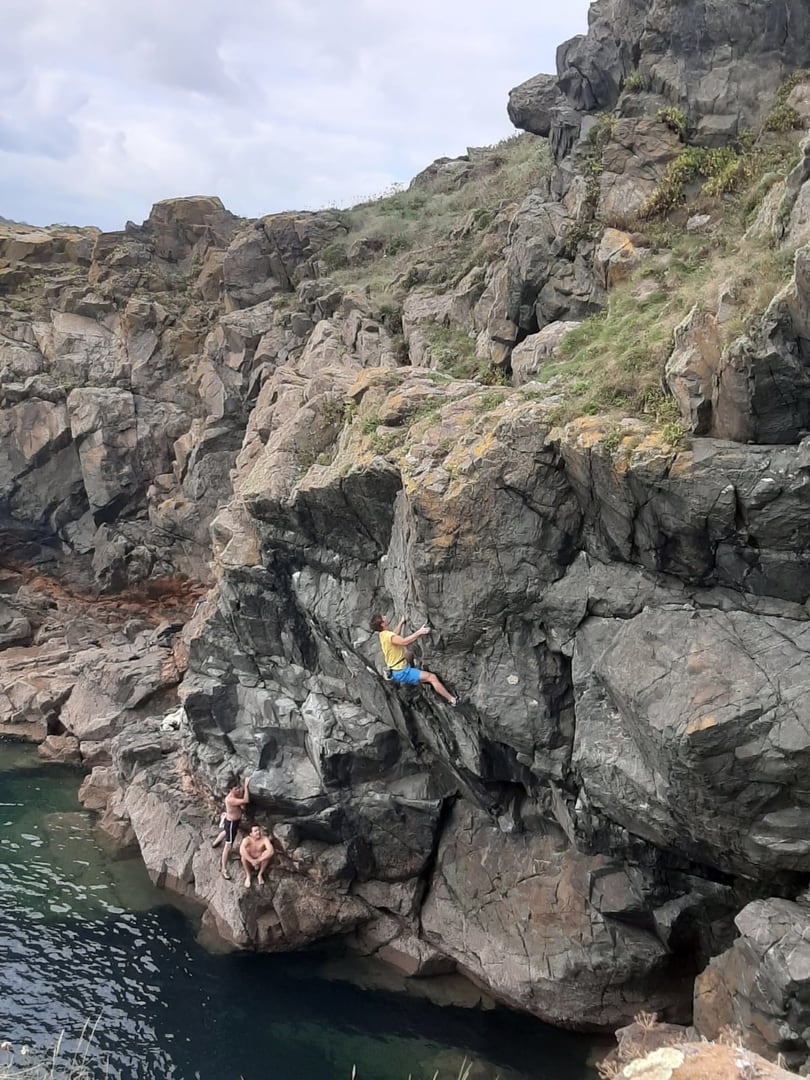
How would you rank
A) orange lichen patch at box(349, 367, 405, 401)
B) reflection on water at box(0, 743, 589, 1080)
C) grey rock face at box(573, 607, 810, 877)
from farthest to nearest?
orange lichen patch at box(349, 367, 405, 401) < reflection on water at box(0, 743, 589, 1080) < grey rock face at box(573, 607, 810, 877)

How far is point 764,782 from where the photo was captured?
1093cm

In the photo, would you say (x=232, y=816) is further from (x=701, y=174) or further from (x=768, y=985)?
(x=701, y=174)

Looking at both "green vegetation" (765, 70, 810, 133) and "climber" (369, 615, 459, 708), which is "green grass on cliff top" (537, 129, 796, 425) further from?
"climber" (369, 615, 459, 708)

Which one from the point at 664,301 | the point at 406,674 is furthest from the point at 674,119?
the point at 406,674

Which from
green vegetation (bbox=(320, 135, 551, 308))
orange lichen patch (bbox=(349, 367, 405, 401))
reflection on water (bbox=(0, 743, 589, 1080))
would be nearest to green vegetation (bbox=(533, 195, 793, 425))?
orange lichen patch (bbox=(349, 367, 405, 401))

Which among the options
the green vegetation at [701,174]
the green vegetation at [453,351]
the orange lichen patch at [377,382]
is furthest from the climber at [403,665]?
the green vegetation at [701,174]

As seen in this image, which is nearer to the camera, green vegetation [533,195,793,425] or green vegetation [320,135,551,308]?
green vegetation [533,195,793,425]

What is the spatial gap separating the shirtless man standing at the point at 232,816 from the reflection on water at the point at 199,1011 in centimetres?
206

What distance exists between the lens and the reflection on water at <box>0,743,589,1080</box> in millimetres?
14250

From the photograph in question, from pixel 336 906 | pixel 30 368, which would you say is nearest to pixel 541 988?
pixel 336 906

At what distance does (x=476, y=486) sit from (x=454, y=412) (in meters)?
2.75

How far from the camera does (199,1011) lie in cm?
1566

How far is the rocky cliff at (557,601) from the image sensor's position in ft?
36.3

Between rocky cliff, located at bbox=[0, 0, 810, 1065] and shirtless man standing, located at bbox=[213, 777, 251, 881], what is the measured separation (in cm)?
38
